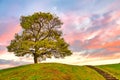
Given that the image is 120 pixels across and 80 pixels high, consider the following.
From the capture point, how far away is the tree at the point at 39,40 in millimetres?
75062

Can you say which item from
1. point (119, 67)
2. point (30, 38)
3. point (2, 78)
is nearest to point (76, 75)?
point (2, 78)

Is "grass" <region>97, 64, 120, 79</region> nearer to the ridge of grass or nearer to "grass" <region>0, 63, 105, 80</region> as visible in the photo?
the ridge of grass

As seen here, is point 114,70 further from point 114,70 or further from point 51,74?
point 51,74

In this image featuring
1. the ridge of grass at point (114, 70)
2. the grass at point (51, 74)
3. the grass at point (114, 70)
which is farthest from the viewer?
the grass at point (114, 70)

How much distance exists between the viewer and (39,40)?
76938 millimetres

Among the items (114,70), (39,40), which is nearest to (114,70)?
(114,70)

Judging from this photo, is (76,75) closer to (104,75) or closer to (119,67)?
(104,75)

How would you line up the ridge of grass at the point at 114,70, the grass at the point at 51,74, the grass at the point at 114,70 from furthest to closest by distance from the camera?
the grass at the point at 114,70, the ridge of grass at the point at 114,70, the grass at the point at 51,74

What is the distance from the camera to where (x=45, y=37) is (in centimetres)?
7812

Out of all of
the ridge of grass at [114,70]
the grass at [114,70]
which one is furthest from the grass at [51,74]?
the grass at [114,70]

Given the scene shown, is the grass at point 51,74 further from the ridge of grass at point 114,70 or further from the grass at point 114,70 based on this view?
the grass at point 114,70

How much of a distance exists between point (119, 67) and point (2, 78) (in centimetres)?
4045

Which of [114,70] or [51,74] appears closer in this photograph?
[51,74]

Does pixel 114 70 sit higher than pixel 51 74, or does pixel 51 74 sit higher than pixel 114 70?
pixel 114 70
